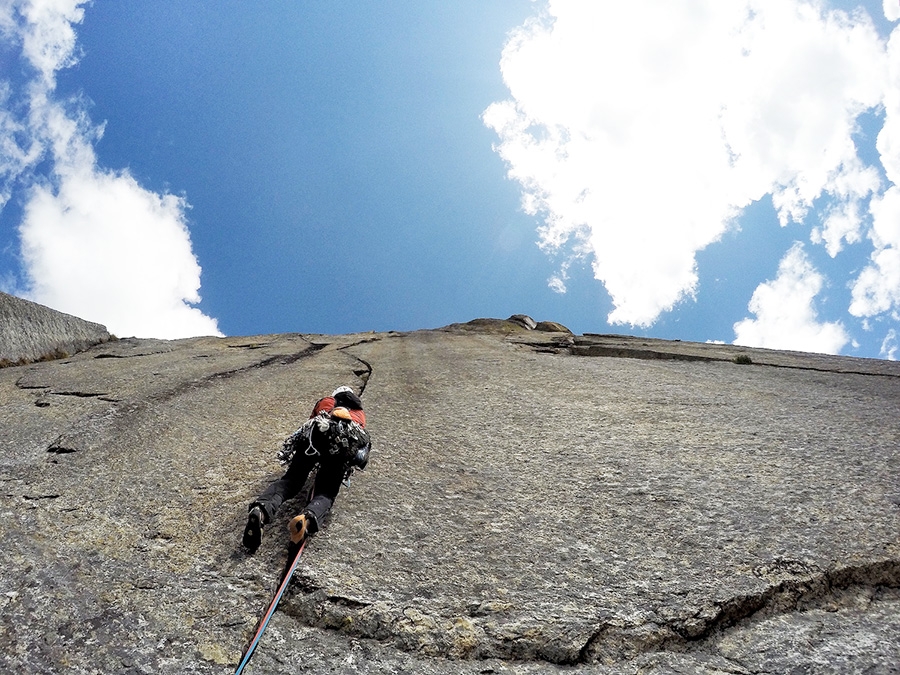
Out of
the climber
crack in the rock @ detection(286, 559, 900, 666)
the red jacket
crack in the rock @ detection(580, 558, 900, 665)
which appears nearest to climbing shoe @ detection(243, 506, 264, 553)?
the climber

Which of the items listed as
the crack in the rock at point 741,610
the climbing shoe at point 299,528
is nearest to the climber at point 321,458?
the climbing shoe at point 299,528

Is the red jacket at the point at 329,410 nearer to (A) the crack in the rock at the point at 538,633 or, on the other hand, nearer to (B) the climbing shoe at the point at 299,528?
(B) the climbing shoe at the point at 299,528

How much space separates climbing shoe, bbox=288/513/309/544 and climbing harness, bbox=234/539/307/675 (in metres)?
0.06

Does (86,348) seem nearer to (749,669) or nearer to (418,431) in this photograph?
(418,431)

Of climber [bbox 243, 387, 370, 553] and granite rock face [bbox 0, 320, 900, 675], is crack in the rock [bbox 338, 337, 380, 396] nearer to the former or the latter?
granite rock face [bbox 0, 320, 900, 675]

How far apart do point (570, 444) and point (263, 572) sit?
4526 millimetres

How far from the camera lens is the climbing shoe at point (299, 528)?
4.19 metres

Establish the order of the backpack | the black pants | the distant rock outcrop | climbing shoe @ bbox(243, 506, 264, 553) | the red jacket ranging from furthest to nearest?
1. the distant rock outcrop
2. the red jacket
3. the backpack
4. the black pants
5. climbing shoe @ bbox(243, 506, 264, 553)

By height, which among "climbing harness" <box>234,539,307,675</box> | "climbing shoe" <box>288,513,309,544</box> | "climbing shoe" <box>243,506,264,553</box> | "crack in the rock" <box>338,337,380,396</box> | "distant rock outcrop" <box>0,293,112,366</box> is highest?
"crack in the rock" <box>338,337,380,396</box>

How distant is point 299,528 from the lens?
420 centimetres

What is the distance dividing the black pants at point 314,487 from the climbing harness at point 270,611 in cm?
39

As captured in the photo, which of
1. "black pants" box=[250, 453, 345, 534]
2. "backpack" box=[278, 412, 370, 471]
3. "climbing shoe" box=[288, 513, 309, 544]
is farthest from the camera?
"backpack" box=[278, 412, 370, 471]

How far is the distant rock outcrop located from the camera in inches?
541

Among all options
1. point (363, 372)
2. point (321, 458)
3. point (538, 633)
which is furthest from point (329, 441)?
point (363, 372)
